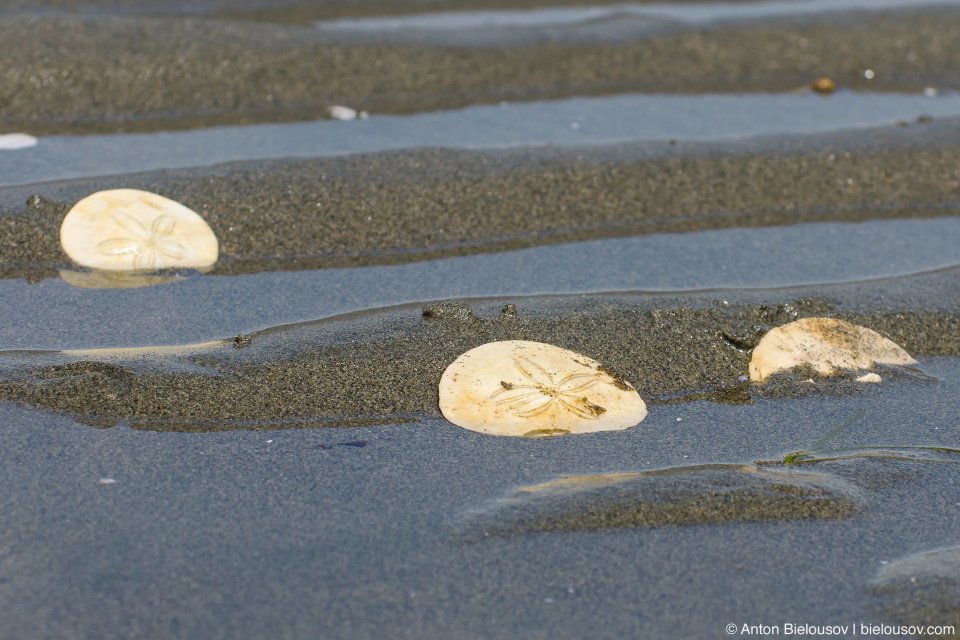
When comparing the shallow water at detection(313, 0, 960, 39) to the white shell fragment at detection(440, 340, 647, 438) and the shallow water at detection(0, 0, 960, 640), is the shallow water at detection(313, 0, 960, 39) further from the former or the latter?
the white shell fragment at detection(440, 340, 647, 438)

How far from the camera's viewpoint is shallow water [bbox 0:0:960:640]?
5.30 feet

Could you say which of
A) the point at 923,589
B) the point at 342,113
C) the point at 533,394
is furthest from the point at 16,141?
the point at 923,589

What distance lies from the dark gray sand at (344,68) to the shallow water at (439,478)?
0.62 metres

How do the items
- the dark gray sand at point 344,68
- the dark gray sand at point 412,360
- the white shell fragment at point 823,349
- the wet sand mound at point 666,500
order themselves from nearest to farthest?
1. the wet sand mound at point 666,500
2. the dark gray sand at point 412,360
3. the white shell fragment at point 823,349
4. the dark gray sand at point 344,68

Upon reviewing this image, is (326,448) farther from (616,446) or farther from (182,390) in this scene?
(616,446)

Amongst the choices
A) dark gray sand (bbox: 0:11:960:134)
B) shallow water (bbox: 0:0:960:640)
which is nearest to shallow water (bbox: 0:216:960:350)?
shallow water (bbox: 0:0:960:640)

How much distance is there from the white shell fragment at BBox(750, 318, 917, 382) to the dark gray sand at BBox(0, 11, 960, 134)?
6.95ft

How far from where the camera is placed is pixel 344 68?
13.3 feet

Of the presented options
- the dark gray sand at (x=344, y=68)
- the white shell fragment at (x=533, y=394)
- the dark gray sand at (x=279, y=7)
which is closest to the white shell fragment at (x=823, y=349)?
the white shell fragment at (x=533, y=394)

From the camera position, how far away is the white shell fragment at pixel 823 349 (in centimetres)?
242

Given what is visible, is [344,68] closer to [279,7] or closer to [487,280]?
[279,7]

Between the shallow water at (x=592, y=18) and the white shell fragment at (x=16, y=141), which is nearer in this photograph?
the white shell fragment at (x=16, y=141)

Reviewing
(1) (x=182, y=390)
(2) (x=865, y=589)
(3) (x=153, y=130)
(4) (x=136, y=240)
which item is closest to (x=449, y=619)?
(2) (x=865, y=589)

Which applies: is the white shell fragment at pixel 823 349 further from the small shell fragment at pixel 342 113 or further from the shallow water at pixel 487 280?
the small shell fragment at pixel 342 113
